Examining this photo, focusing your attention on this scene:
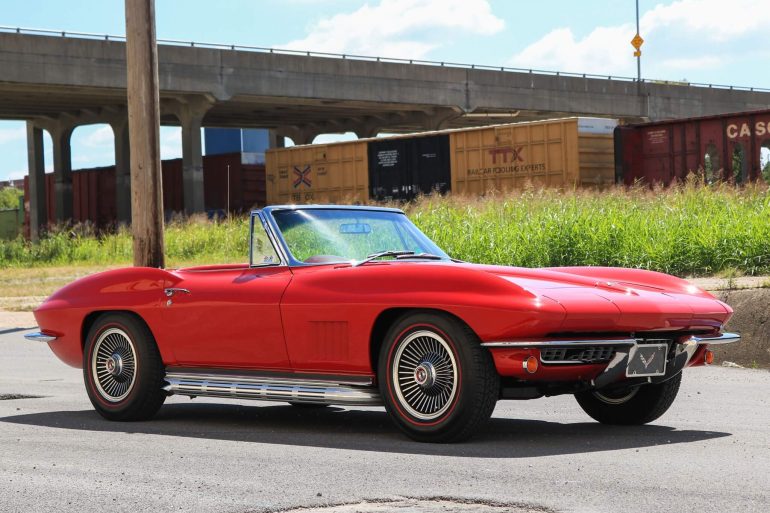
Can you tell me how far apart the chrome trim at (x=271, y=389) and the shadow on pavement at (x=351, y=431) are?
0.77 ft

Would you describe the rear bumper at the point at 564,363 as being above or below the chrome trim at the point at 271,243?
below

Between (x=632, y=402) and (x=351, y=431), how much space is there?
1723 mm

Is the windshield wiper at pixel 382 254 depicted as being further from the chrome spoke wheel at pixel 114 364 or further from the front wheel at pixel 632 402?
the chrome spoke wheel at pixel 114 364

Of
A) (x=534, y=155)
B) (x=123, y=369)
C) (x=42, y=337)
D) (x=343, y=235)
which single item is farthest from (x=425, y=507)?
(x=534, y=155)

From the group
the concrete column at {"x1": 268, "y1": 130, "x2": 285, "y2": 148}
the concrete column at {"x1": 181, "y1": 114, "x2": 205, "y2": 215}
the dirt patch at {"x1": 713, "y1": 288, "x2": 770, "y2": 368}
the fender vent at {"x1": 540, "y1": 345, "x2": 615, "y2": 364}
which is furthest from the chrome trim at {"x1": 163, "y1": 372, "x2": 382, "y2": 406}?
the concrete column at {"x1": 268, "y1": 130, "x2": 285, "y2": 148}

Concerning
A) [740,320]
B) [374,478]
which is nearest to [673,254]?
[740,320]

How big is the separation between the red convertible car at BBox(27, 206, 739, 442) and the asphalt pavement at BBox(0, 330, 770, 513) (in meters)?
0.26

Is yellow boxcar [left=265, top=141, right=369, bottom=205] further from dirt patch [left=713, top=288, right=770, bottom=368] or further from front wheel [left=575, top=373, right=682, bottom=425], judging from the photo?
front wheel [left=575, top=373, right=682, bottom=425]

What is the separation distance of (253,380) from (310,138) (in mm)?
59667

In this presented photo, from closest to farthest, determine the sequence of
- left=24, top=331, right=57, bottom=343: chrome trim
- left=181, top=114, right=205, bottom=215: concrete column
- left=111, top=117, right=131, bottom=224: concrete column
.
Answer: left=24, top=331, right=57, bottom=343: chrome trim → left=181, top=114, right=205, bottom=215: concrete column → left=111, top=117, right=131, bottom=224: concrete column

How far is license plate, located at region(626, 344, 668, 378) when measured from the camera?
255 inches

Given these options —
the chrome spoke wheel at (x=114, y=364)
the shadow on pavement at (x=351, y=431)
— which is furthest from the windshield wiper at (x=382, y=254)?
the chrome spoke wheel at (x=114, y=364)

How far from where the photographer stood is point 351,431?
7.42 meters

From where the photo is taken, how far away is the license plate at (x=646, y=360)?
255 inches
